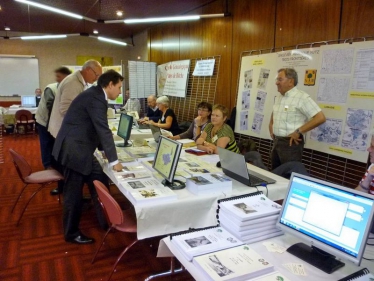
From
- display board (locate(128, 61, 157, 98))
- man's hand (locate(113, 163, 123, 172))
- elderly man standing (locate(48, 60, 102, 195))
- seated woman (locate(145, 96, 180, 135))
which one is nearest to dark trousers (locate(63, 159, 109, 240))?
man's hand (locate(113, 163, 123, 172))

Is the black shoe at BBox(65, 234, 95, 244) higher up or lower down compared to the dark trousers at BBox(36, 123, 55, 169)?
lower down

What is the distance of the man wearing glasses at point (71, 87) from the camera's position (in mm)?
3463

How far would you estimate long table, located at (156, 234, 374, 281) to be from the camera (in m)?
1.30

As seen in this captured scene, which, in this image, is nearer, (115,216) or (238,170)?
(115,216)

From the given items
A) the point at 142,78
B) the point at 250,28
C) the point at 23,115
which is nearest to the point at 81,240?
the point at 250,28

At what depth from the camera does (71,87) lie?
345 centimetres

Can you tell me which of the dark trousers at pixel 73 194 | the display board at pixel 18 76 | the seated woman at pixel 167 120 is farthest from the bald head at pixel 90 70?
the display board at pixel 18 76

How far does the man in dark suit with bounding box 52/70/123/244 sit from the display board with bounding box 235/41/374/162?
2.20 meters

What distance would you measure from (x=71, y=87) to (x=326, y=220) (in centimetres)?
293

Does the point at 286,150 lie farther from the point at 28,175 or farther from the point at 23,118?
the point at 23,118

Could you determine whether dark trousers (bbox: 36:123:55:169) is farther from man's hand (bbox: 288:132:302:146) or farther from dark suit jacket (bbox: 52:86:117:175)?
man's hand (bbox: 288:132:302:146)

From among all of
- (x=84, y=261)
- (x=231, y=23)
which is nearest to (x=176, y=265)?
(x=84, y=261)

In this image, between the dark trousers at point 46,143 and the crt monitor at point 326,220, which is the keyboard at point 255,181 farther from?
the dark trousers at point 46,143

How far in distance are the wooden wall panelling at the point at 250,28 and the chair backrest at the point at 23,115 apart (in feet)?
19.9
